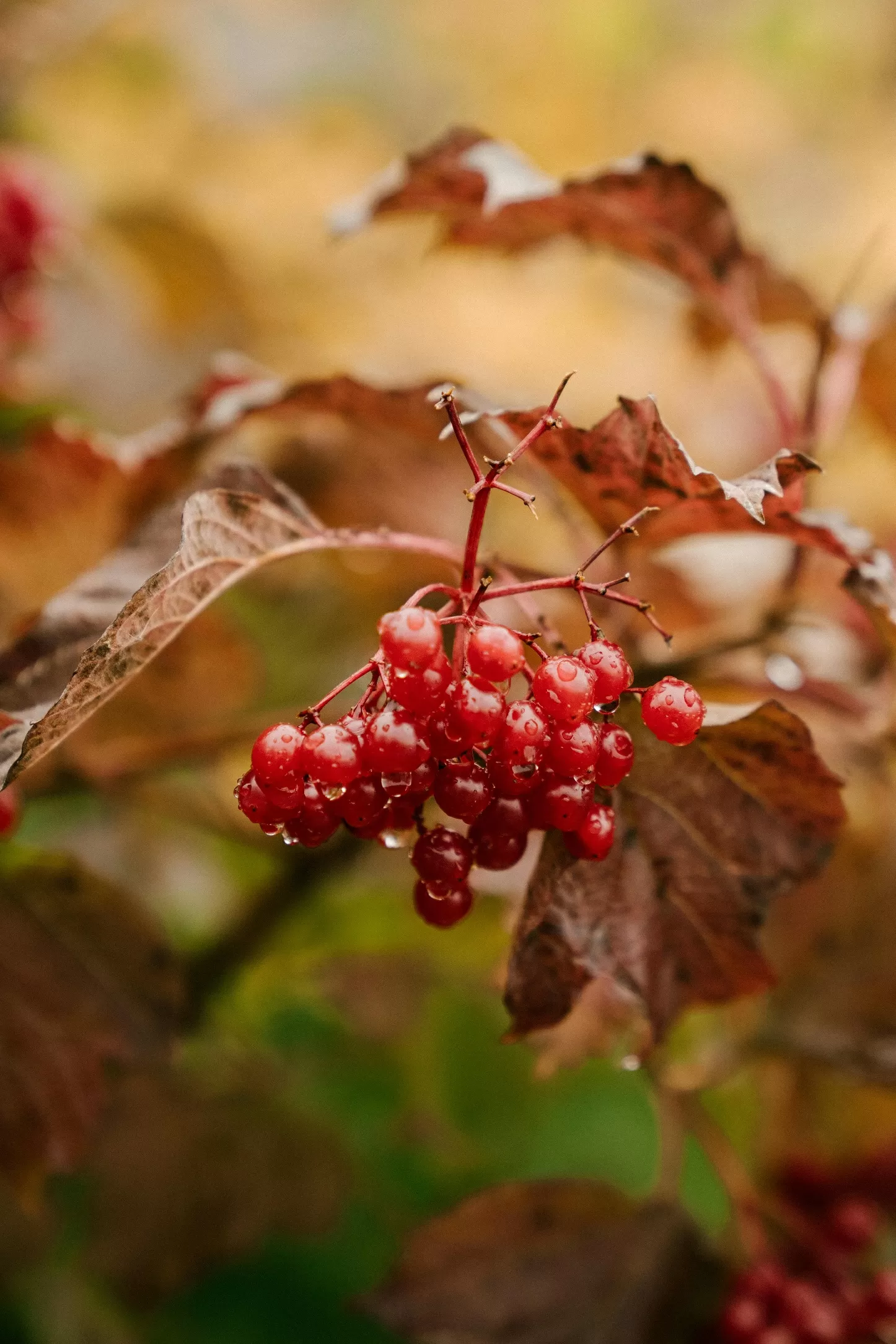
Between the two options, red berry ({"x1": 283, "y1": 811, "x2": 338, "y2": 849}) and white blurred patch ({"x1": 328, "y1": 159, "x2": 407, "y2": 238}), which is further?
white blurred patch ({"x1": 328, "y1": 159, "x2": 407, "y2": 238})

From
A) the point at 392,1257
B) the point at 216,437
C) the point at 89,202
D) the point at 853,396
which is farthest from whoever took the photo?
the point at 89,202

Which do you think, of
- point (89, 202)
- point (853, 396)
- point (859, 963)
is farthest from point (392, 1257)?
point (89, 202)

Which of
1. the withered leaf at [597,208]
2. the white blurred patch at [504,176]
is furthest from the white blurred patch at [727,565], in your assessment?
the white blurred patch at [504,176]

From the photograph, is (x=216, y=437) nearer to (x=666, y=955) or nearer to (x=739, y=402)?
(x=666, y=955)

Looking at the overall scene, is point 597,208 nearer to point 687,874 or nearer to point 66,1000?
point 687,874

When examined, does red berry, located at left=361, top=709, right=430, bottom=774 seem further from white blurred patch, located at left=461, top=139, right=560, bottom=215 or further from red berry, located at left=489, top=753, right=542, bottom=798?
white blurred patch, located at left=461, top=139, right=560, bottom=215

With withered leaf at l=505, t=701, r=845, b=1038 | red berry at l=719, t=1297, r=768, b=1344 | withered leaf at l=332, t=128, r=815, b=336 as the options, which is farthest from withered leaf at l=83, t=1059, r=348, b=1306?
withered leaf at l=332, t=128, r=815, b=336
